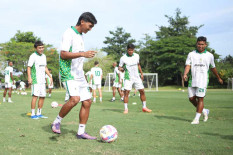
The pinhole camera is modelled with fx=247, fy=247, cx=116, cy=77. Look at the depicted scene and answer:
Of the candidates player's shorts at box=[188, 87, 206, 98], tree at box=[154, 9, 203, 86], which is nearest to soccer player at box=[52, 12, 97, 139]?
player's shorts at box=[188, 87, 206, 98]

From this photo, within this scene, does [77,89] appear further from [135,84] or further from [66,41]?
[135,84]

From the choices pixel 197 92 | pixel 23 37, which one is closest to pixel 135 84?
pixel 197 92

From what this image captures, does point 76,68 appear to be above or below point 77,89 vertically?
above

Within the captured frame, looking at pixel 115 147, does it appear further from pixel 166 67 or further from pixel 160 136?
pixel 166 67

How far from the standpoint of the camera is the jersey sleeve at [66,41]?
4555mm

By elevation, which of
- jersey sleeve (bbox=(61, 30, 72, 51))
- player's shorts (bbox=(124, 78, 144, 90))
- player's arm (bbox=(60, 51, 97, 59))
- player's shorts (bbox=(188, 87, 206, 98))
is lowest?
player's shorts (bbox=(188, 87, 206, 98))

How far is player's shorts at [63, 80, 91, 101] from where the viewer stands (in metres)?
4.69

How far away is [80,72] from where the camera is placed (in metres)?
4.82

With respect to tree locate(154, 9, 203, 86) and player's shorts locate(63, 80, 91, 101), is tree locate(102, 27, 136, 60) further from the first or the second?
player's shorts locate(63, 80, 91, 101)

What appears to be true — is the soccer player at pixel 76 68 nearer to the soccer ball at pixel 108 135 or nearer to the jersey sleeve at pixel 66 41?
the jersey sleeve at pixel 66 41

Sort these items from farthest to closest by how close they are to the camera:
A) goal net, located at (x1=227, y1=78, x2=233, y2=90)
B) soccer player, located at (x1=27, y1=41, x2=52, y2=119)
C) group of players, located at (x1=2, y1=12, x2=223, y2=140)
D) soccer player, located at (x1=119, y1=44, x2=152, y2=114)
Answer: goal net, located at (x1=227, y1=78, x2=233, y2=90) < soccer player, located at (x1=119, y1=44, x2=152, y2=114) < soccer player, located at (x1=27, y1=41, x2=52, y2=119) < group of players, located at (x1=2, y1=12, x2=223, y2=140)

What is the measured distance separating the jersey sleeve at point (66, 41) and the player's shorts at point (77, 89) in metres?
0.63

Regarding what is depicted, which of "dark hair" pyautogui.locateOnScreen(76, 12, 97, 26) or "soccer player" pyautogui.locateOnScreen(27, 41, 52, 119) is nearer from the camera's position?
"dark hair" pyautogui.locateOnScreen(76, 12, 97, 26)

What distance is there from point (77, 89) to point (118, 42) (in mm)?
77047
